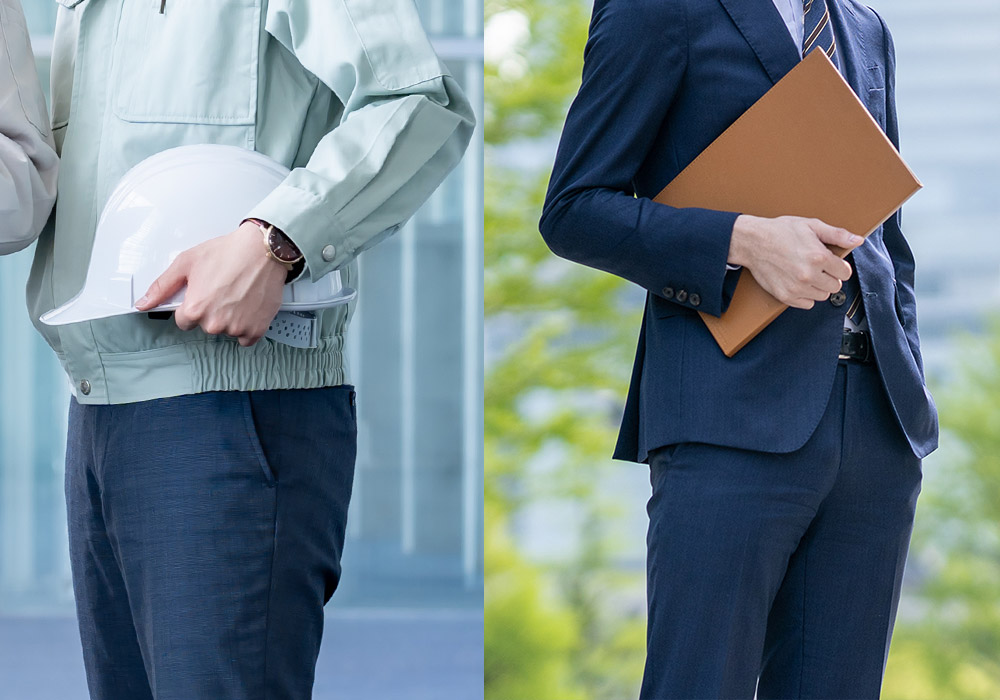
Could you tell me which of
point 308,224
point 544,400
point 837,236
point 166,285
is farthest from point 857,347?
point 544,400

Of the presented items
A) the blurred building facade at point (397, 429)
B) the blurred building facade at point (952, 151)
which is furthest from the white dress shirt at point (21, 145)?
the blurred building facade at point (952, 151)

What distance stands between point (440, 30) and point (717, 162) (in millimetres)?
2270

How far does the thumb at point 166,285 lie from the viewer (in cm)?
94

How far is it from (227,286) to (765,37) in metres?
0.67

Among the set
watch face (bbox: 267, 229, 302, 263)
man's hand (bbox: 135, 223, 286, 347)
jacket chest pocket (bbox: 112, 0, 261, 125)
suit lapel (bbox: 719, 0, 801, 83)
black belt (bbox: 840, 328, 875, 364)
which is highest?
suit lapel (bbox: 719, 0, 801, 83)

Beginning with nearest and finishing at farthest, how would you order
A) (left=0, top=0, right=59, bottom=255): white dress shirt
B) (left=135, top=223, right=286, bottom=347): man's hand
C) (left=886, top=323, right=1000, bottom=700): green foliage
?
(left=135, top=223, right=286, bottom=347): man's hand
(left=0, top=0, right=59, bottom=255): white dress shirt
(left=886, top=323, right=1000, bottom=700): green foliage

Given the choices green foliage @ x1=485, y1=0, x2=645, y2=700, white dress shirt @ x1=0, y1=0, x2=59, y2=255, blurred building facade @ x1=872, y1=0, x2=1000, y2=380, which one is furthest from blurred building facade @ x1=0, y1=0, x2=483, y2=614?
white dress shirt @ x1=0, y1=0, x2=59, y2=255

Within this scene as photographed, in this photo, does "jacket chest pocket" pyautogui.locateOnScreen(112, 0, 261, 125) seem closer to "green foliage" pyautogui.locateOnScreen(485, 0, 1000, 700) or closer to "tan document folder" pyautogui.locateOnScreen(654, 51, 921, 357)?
"tan document folder" pyautogui.locateOnScreen(654, 51, 921, 357)

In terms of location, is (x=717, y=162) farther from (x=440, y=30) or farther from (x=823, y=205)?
(x=440, y=30)

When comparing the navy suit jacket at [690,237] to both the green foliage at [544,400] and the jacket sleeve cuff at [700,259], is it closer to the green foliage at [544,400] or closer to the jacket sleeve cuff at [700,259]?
the jacket sleeve cuff at [700,259]

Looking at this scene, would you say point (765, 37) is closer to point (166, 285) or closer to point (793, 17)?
point (793, 17)

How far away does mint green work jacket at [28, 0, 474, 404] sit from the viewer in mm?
994

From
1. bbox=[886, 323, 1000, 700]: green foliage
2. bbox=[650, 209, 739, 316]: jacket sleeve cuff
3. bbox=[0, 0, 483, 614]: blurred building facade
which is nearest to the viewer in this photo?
bbox=[650, 209, 739, 316]: jacket sleeve cuff

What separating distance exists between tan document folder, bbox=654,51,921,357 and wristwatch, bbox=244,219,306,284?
48cm
